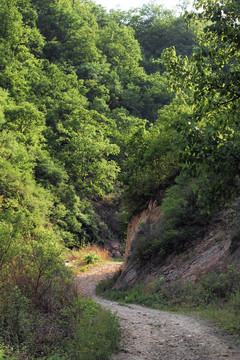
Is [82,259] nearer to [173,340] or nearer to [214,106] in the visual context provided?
[173,340]

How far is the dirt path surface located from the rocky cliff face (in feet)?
8.73

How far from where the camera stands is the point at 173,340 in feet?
21.8

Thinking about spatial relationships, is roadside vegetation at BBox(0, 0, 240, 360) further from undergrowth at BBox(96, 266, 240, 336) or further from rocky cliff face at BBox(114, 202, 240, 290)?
undergrowth at BBox(96, 266, 240, 336)

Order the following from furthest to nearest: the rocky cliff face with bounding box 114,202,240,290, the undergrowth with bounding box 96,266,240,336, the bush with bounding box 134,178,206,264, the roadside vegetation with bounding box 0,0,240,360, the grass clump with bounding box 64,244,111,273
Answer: the grass clump with bounding box 64,244,111,273, the bush with bounding box 134,178,206,264, the rocky cliff face with bounding box 114,202,240,290, the undergrowth with bounding box 96,266,240,336, the roadside vegetation with bounding box 0,0,240,360

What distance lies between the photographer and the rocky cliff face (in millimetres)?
10797

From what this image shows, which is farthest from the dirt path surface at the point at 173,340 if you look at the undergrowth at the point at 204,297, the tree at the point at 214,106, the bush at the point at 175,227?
the bush at the point at 175,227

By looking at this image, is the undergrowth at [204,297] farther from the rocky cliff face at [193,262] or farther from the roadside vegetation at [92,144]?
the roadside vegetation at [92,144]

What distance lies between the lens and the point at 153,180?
17.3m

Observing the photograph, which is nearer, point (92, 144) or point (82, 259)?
point (82, 259)

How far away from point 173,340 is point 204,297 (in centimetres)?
331

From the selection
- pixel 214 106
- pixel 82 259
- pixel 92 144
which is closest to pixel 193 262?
pixel 214 106

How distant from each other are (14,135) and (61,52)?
972 inches

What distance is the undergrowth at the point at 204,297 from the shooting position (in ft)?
26.4

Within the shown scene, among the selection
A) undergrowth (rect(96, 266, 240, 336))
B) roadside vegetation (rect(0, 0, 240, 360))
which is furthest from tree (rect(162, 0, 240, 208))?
undergrowth (rect(96, 266, 240, 336))
